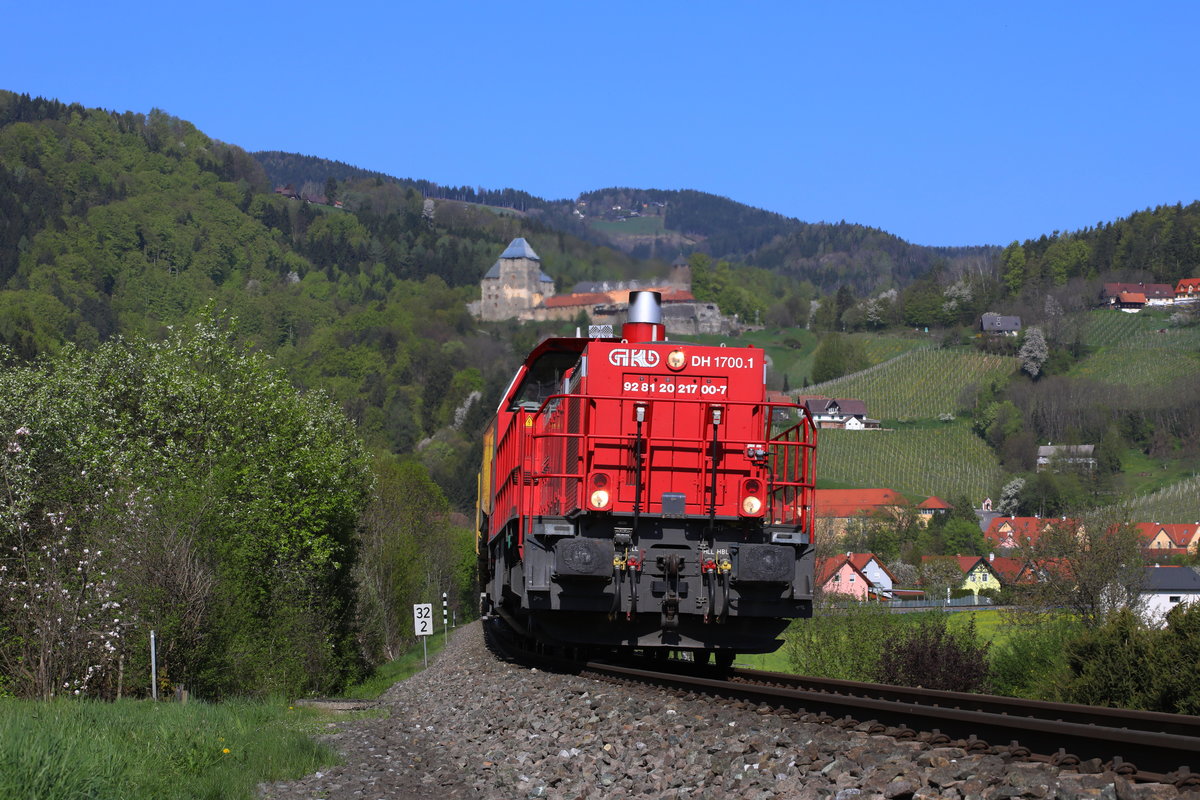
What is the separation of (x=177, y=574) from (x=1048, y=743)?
18222 millimetres

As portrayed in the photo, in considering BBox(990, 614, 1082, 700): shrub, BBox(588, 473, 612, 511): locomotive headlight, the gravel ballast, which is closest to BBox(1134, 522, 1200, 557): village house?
BBox(990, 614, 1082, 700): shrub

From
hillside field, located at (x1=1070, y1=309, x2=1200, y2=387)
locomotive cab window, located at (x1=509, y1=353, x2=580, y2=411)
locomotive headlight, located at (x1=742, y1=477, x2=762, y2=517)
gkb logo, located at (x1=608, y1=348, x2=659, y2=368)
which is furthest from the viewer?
hillside field, located at (x1=1070, y1=309, x2=1200, y2=387)

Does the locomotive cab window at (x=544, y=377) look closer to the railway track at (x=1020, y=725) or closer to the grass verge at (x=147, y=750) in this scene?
the grass verge at (x=147, y=750)

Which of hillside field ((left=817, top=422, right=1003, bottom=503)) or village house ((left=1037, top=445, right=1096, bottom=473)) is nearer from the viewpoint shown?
hillside field ((left=817, top=422, right=1003, bottom=503))

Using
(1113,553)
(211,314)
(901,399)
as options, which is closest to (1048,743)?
(211,314)

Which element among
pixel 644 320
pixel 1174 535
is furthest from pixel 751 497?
pixel 1174 535

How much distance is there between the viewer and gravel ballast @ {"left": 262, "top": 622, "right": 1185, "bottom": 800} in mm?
8070

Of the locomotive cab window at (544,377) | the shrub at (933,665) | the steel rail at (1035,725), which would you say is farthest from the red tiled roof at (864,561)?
the steel rail at (1035,725)

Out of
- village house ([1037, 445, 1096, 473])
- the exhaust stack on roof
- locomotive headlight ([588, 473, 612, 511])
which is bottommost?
locomotive headlight ([588, 473, 612, 511])

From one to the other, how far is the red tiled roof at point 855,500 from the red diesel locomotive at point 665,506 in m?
123

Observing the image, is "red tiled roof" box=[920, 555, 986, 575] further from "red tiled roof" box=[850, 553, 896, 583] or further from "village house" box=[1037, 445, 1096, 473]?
"village house" box=[1037, 445, 1096, 473]

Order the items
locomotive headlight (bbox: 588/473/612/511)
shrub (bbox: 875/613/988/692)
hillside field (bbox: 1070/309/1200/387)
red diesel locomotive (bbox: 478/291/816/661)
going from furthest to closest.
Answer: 1. hillside field (bbox: 1070/309/1200/387)
2. shrub (bbox: 875/613/988/692)
3. red diesel locomotive (bbox: 478/291/816/661)
4. locomotive headlight (bbox: 588/473/612/511)

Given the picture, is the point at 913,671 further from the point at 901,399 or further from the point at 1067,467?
the point at 901,399

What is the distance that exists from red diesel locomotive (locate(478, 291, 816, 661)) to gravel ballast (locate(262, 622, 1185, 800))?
131 cm
